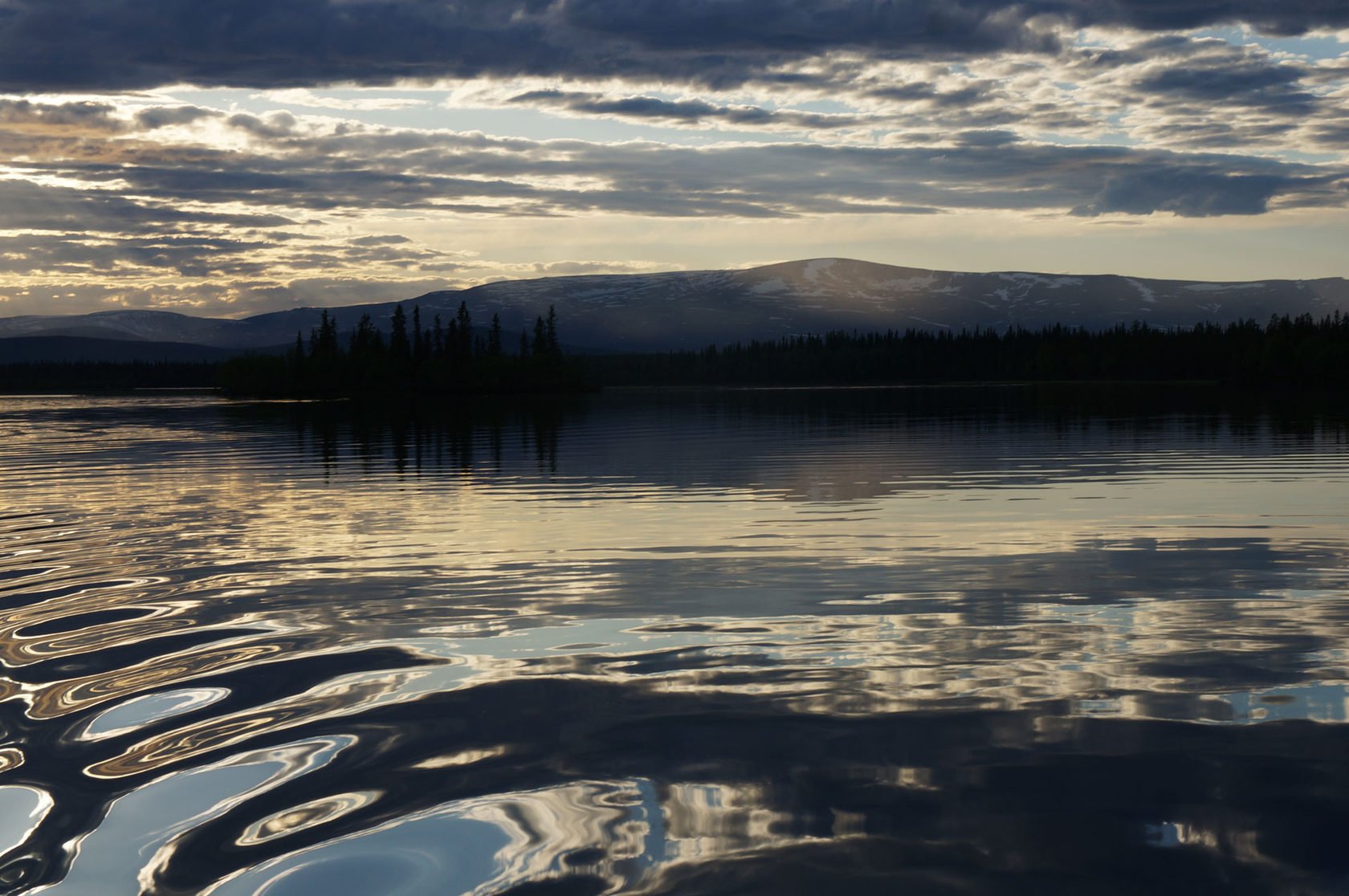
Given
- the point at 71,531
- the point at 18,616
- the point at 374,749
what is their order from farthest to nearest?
the point at 71,531, the point at 18,616, the point at 374,749

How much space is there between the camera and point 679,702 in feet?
37.0

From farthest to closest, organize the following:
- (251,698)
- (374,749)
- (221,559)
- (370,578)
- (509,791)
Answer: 1. (221,559)
2. (370,578)
3. (251,698)
4. (374,749)
5. (509,791)

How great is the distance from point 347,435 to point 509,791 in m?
61.2

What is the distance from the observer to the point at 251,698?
11.7 m

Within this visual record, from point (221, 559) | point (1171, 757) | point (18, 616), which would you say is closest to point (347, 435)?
point (221, 559)

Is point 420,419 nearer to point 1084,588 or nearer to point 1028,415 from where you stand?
point 1028,415

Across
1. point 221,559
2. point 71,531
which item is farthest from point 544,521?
point 71,531

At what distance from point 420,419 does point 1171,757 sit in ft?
299

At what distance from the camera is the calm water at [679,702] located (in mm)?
7883

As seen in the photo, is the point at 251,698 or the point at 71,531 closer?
the point at 251,698

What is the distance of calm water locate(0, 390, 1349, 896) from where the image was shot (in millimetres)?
7883

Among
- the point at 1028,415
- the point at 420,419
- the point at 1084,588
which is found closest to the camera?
the point at 1084,588

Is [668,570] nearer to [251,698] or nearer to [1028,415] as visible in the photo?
[251,698]

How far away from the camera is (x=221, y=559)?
67.8ft
